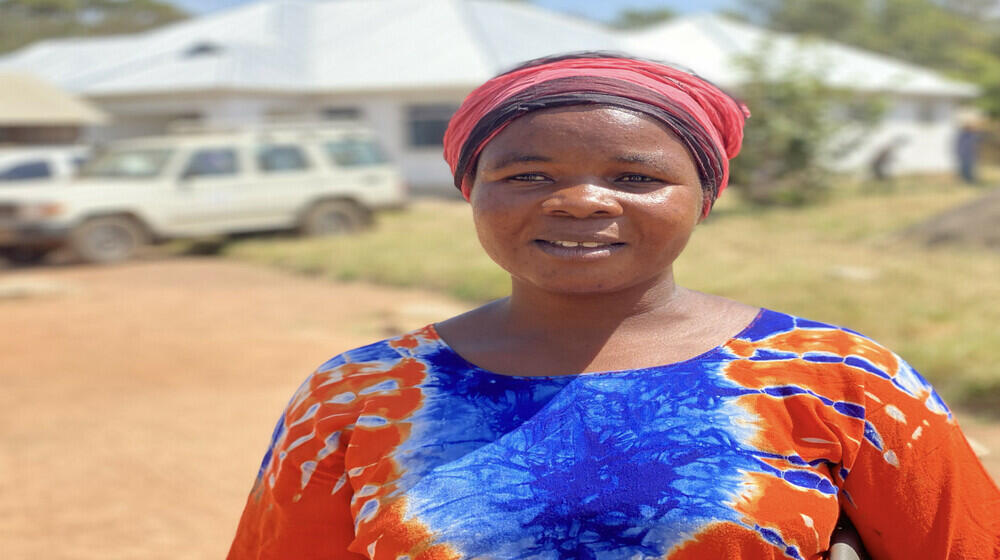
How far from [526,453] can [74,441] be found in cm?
532

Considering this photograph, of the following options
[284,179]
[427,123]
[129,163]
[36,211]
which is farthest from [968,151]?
[36,211]

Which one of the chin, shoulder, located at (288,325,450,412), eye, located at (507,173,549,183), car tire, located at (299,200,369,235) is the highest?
eye, located at (507,173,549,183)

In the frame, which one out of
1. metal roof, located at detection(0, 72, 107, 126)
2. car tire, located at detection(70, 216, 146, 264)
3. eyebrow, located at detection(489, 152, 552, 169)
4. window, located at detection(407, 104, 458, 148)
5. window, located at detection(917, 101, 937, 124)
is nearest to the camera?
eyebrow, located at detection(489, 152, 552, 169)

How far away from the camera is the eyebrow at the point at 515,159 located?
1428 millimetres

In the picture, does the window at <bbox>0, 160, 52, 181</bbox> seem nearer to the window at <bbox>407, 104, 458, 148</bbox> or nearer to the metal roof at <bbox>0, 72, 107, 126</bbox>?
Answer: the metal roof at <bbox>0, 72, 107, 126</bbox>

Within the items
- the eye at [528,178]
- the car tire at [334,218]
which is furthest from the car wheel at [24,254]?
the eye at [528,178]

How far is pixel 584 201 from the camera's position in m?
1.39

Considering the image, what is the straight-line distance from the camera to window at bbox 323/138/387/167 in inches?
584

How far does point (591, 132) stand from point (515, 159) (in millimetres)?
118

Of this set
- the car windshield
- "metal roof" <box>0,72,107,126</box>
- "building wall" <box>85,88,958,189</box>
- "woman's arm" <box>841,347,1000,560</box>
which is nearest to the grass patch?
the car windshield

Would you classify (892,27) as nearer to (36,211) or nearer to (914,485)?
(36,211)

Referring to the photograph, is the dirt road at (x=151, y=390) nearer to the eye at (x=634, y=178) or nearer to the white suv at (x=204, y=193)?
the white suv at (x=204, y=193)

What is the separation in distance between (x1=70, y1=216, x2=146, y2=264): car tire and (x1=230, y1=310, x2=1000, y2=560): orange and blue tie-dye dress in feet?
41.5

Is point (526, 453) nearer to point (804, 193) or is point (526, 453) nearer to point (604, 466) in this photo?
point (604, 466)
